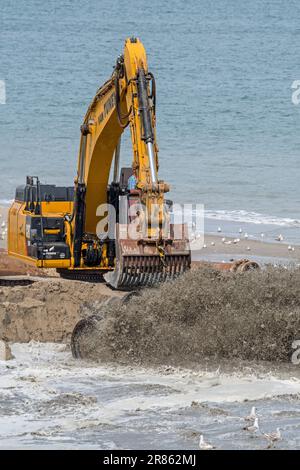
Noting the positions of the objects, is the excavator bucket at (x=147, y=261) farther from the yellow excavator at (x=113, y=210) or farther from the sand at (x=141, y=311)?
the sand at (x=141, y=311)

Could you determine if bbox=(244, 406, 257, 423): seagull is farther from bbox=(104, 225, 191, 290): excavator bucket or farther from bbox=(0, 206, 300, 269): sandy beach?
bbox=(0, 206, 300, 269): sandy beach

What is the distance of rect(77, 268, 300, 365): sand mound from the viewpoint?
39.3ft

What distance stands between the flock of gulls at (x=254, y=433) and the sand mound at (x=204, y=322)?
6.17 feet

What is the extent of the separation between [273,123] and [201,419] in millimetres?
33610

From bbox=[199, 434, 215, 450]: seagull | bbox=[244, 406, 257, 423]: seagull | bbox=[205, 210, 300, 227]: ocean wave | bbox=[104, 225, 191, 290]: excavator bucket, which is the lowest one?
bbox=[199, 434, 215, 450]: seagull

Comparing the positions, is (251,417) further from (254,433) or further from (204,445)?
(204,445)

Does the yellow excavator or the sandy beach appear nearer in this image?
the yellow excavator

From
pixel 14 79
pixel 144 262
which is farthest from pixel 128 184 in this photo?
pixel 14 79

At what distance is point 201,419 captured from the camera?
10156mm

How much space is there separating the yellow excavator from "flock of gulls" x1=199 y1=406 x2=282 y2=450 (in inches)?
146

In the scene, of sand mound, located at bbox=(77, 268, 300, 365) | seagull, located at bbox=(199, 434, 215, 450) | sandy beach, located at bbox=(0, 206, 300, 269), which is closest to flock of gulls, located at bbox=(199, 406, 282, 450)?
seagull, located at bbox=(199, 434, 215, 450)

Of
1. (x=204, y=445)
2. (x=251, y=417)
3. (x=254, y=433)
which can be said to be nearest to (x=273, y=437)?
(x=254, y=433)

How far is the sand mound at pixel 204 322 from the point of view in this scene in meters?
12.0

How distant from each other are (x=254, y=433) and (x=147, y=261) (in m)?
4.18
